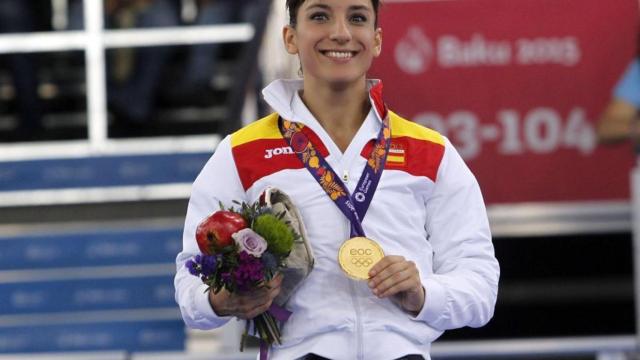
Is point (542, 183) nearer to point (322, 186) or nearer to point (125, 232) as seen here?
point (125, 232)

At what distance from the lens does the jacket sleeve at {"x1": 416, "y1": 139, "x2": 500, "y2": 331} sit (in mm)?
3752

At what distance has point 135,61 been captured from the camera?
10.5 meters

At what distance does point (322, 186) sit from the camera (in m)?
3.70

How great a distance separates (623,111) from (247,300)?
507 cm

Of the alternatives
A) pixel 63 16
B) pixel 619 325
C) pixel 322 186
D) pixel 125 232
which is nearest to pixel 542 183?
pixel 619 325

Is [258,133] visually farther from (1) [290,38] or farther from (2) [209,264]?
(2) [209,264]

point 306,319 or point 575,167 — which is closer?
point 306,319

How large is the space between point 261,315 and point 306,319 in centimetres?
10

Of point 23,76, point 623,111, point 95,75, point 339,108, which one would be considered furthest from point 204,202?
point 23,76

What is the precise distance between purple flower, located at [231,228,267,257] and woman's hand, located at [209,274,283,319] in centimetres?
8

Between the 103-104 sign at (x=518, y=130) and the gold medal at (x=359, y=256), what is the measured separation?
4915 millimetres

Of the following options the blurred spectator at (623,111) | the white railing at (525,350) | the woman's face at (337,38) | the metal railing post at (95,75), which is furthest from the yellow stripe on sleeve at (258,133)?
the metal railing post at (95,75)

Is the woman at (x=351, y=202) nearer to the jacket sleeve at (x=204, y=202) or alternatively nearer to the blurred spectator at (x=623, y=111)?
the jacket sleeve at (x=204, y=202)

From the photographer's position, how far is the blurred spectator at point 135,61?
33.8ft
